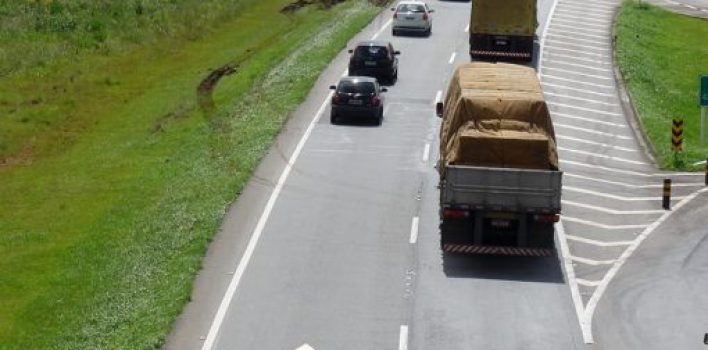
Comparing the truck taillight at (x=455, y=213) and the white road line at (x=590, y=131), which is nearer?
the truck taillight at (x=455, y=213)

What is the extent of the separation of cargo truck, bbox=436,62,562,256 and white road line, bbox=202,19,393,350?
16.1 feet

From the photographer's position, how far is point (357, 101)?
45.4 meters

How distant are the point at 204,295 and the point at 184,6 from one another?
50.9 metres

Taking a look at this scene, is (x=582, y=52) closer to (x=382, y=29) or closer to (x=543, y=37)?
(x=543, y=37)

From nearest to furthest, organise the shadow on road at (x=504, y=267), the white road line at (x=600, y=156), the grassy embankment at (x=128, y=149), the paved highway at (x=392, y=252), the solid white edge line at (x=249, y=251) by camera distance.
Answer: the solid white edge line at (x=249, y=251)
the paved highway at (x=392, y=252)
the shadow on road at (x=504, y=267)
the grassy embankment at (x=128, y=149)
the white road line at (x=600, y=156)

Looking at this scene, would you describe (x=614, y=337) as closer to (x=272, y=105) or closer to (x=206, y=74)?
(x=272, y=105)

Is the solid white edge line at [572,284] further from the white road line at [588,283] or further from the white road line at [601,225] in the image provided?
the white road line at [601,225]

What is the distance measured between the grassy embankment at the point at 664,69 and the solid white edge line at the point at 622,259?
4.46 m

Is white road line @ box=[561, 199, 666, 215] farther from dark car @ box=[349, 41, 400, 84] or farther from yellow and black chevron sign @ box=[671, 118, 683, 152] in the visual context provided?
dark car @ box=[349, 41, 400, 84]

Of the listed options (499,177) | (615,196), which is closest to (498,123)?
(499,177)

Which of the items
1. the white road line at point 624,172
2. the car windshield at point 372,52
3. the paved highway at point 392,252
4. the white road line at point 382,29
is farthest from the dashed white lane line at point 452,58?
the white road line at point 624,172

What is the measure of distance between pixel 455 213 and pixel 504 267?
1.91m

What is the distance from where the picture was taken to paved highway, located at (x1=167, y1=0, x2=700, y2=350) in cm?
2722

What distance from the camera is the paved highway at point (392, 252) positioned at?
89.3 ft
